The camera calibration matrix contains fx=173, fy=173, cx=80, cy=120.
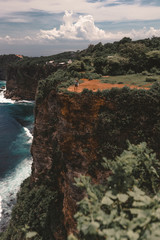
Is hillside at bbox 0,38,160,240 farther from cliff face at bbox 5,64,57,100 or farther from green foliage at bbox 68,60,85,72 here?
cliff face at bbox 5,64,57,100

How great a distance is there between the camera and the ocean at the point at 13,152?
29.3m

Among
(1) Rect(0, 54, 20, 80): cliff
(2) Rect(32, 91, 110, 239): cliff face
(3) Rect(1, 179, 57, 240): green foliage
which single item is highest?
(1) Rect(0, 54, 20, 80): cliff

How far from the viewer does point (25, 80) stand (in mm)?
85562

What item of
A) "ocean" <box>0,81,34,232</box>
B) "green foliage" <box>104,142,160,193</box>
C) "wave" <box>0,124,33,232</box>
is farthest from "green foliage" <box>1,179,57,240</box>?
"green foliage" <box>104,142,160,193</box>

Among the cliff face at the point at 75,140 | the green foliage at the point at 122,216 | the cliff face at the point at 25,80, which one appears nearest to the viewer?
the green foliage at the point at 122,216

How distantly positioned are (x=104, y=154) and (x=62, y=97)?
20.0 ft

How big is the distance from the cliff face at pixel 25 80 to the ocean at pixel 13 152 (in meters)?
13.4

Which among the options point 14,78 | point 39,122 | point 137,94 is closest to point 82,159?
point 137,94

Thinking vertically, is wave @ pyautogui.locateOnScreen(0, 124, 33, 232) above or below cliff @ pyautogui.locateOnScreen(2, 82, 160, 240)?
below

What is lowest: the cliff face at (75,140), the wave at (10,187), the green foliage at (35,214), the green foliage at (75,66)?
the wave at (10,187)

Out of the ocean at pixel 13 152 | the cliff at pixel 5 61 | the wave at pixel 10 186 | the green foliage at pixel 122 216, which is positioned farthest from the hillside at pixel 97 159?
the cliff at pixel 5 61

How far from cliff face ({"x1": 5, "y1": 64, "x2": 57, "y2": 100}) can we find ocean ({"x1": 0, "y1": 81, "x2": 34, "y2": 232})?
13411 millimetres

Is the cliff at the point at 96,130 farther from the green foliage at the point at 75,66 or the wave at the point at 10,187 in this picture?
the wave at the point at 10,187

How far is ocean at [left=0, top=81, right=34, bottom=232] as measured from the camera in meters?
29.3
